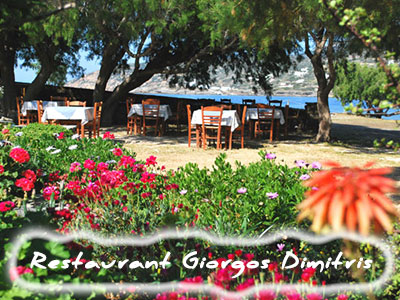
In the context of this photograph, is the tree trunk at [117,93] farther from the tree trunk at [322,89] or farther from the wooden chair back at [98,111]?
the tree trunk at [322,89]

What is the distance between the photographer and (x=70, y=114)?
748 cm

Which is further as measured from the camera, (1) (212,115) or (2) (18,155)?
(1) (212,115)

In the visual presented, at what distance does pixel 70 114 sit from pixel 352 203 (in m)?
7.45

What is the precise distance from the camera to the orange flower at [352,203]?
23.8 inches

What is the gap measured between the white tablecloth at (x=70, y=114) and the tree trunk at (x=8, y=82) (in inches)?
174

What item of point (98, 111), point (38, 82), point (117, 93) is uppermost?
point (38, 82)

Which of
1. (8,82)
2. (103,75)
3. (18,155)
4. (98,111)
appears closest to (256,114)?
(98,111)

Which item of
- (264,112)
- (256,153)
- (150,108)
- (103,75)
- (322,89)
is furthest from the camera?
(103,75)

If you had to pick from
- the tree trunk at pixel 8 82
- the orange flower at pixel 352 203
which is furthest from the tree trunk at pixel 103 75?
the orange flower at pixel 352 203

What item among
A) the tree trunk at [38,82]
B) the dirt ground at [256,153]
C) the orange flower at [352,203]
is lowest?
the dirt ground at [256,153]

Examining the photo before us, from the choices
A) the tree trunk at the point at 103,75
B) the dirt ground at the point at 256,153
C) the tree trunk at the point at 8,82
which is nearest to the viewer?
the dirt ground at the point at 256,153

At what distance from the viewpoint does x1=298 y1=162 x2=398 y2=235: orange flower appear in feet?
1.98

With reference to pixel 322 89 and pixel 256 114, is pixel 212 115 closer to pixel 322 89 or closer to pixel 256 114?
pixel 256 114

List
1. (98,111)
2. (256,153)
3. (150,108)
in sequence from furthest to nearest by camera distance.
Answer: (150,108), (98,111), (256,153)
